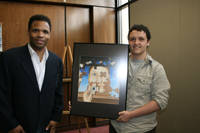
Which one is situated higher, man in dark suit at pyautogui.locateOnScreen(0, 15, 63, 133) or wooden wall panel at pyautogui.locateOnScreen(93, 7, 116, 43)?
wooden wall panel at pyautogui.locateOnScreen(93, 7, 116, 43)

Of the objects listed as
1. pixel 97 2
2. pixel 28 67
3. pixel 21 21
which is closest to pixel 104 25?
pixel 97 2

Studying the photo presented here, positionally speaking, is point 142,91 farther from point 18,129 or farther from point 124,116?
point 18,129

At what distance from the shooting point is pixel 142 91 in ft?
4.56

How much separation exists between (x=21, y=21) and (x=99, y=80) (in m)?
2.71

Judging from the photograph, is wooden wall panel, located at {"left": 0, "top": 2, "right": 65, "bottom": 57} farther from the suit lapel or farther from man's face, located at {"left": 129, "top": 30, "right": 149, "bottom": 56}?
man's face, located at {"left": 129, "top": 30, "right": 149, "bottom": 56}

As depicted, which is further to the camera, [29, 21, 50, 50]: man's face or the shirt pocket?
[29, 21, 50, 50]: man's face

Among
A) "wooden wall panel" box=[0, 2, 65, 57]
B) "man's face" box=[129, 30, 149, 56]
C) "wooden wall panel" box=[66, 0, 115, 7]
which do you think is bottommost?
"man's face" box=[129, 30, 149, 56]

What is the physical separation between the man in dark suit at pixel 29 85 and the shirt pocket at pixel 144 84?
789 mm

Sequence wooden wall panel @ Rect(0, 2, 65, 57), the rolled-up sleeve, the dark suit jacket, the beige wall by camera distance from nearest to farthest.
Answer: the rolled-up sleeve → the dark suit jacket → the beige wall → wooden wall panel @ Rect(0, 2, 65, 57)

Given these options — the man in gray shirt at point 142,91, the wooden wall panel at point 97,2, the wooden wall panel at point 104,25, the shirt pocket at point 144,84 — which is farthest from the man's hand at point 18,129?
the wooden wall panel at point 97,2

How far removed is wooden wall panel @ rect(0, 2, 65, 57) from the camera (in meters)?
3.42

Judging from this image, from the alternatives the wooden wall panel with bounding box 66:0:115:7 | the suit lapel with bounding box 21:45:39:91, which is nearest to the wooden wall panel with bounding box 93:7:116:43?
the wooden wall panel with bounding box 66:0:115:7

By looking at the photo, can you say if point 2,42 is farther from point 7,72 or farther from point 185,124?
point 185,124

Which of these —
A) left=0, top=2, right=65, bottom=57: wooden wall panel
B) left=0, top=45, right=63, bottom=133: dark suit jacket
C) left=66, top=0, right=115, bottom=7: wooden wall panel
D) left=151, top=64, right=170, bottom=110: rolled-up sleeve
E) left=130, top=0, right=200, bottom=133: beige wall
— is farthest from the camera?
left=66, top=0, right=115, bottom=7: wooden wall panel
